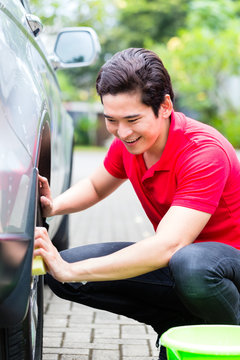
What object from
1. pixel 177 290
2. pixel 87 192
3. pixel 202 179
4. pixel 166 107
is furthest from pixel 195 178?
pixel 87 192

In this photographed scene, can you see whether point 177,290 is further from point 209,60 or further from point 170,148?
point 209,60

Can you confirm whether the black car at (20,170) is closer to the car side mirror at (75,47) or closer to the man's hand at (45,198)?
the man's hand at (45,198)

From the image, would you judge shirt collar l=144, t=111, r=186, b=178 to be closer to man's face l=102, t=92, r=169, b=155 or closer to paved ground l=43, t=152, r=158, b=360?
man's face l=102, t=92, r=169, b=155

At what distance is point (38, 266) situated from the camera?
6.98 feet

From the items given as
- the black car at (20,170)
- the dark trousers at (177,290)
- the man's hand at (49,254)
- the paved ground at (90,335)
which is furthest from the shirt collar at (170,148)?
the paved ground at (90,335)

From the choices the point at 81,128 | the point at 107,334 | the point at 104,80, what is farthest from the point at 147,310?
the point at 81,128

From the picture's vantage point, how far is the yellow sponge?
83.1 inches

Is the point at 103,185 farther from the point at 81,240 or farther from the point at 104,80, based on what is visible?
the point at 81,240

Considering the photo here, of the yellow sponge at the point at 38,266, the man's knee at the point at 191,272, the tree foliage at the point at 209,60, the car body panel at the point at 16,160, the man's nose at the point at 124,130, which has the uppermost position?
the car body panel at the point at 16,160

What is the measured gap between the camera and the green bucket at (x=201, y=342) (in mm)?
1872

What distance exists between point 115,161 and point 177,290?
30.8 inches

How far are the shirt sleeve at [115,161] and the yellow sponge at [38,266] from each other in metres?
0.89

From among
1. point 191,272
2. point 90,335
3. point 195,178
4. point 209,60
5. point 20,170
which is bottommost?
point 209,60

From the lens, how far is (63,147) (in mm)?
3678
